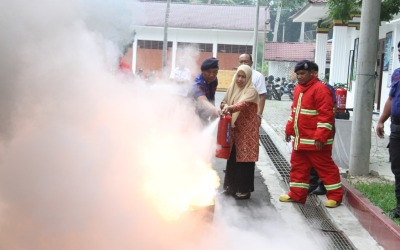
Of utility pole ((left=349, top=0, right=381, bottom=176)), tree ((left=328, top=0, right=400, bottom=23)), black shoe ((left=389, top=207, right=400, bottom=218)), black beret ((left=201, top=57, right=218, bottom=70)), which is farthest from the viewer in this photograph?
tree ((left=328, top=0, right=400, bottom=23))

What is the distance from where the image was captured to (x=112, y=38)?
3812 mm

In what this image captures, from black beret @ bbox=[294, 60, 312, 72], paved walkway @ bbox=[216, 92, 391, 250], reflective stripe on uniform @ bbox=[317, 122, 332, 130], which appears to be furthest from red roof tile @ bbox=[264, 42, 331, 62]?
reflective stripe on uniform @ bbox=[317, 122, 332, 130]

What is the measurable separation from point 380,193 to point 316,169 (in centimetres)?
81

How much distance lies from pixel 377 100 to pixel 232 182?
9.76 meters

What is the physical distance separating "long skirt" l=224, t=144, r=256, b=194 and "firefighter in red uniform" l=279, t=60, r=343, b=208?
0.56 metres

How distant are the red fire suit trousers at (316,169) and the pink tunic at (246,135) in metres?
0.49

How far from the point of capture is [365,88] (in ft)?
22.7

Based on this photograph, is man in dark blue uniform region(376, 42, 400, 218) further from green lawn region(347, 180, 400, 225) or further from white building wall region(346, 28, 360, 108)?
white building wall region(346, 28, 360, 108)

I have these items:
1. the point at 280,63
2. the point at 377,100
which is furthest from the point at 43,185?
the point at 280,63

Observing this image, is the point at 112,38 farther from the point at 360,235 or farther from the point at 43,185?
the point at 360,235

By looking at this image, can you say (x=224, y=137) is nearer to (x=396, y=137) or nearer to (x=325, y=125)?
(x=325, y=125)

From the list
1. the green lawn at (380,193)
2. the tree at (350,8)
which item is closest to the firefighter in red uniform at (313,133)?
the green lawn at (380,193)

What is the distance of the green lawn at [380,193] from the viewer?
541cm

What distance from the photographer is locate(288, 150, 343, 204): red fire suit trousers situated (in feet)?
19.1
